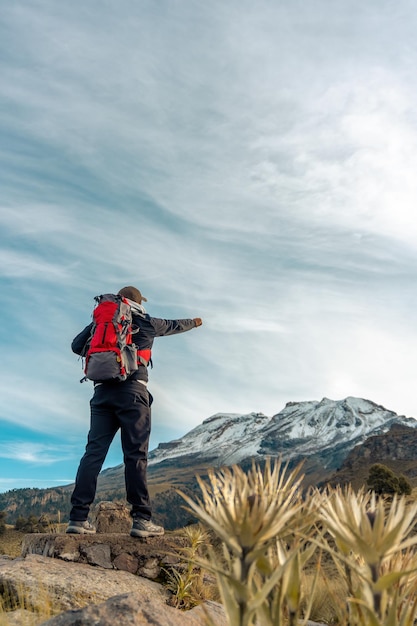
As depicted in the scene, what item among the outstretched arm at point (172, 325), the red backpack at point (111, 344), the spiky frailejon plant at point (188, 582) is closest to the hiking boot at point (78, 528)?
the spiky frailejon plant at point (188, 582)

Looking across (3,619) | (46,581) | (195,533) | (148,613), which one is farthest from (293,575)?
(195,533)

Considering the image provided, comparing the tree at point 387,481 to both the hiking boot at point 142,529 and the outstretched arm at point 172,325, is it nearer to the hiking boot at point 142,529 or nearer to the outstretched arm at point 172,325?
the outstretched arm at point 172,325

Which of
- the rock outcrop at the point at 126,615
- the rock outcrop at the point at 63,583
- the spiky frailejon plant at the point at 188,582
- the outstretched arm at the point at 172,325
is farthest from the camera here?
the outstretched arm at the point at 172,325

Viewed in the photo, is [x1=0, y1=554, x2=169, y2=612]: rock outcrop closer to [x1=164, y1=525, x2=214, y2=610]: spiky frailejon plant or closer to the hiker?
[x1=164, y1=525, x2=214, y2=610]: spiky frailejon plant

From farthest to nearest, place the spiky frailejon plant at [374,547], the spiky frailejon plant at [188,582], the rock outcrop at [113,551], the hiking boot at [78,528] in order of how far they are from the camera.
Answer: the hiking boot at [78,528] → the rock outcrop at [113,551] → the spiky frailejon plant at [188,582] → the spiky frailejon plant at [374,547]

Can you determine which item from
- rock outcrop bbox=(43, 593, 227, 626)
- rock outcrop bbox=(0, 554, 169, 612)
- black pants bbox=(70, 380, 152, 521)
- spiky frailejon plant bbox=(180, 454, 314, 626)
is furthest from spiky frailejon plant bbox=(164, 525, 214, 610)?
spiky frailejon plant bbox=(180, 454, 314, 626)

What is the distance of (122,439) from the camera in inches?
225

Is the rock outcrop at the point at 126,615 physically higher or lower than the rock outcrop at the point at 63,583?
higher

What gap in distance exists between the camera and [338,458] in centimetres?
19988

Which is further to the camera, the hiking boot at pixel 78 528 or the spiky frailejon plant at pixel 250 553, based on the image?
the hiking boot at pixel 78 528

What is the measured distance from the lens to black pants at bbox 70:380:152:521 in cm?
557

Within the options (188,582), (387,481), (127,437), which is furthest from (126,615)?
(387,481)

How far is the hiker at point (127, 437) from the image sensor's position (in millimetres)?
5594

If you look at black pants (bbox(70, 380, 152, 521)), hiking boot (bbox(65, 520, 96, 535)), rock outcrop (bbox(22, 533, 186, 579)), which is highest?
black pants (bbox(70, 380, 152, 521))
